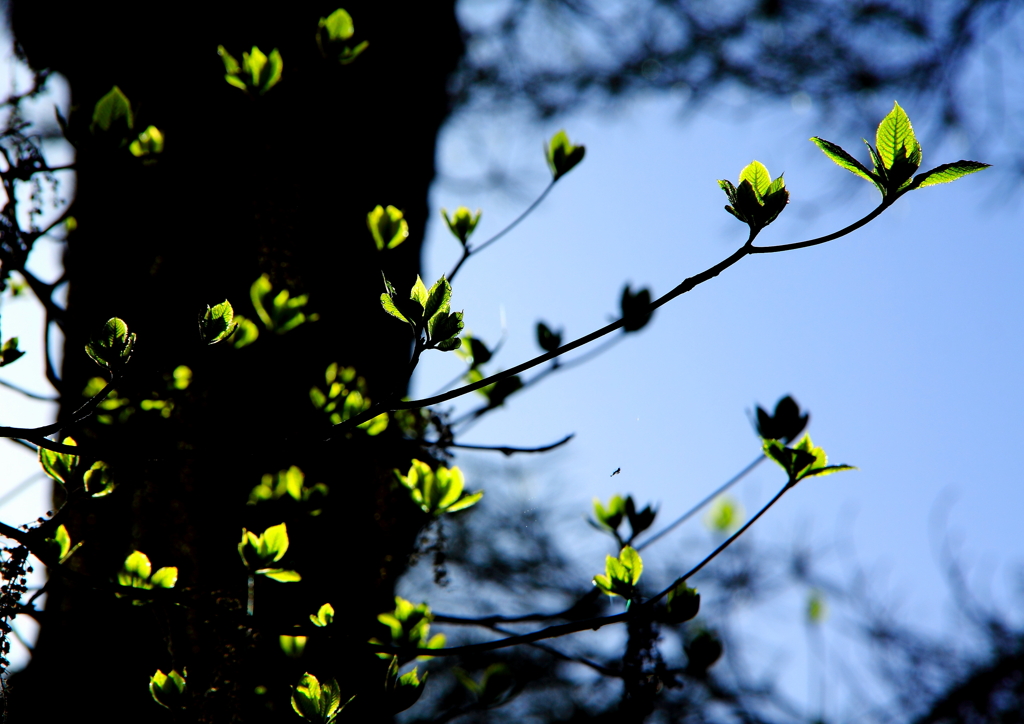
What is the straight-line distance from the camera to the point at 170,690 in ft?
2.56

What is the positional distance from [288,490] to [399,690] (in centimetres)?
32

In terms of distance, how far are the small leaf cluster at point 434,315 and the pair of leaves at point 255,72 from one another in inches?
20.6

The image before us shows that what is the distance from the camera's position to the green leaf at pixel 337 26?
A: 1.03 metres

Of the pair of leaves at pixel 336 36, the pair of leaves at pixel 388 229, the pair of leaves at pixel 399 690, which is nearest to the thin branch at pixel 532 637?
the pair of leaves at pixel 399 690

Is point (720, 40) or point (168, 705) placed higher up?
point (720, 40)

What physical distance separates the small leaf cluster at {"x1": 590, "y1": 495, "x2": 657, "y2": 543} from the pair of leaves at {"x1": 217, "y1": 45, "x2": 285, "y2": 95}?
77cm

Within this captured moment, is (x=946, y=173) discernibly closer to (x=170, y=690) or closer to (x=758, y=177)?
(x=758, y=177)

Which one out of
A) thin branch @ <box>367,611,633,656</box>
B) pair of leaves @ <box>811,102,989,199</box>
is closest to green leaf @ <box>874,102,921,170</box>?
pair of leaves @ <box>811,102,989,199</box>

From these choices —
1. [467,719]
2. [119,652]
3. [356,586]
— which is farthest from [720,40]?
[467,719]

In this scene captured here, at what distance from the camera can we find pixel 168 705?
30.8 inches

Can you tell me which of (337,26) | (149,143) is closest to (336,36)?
(337,26)

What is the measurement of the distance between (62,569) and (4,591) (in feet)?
0.24

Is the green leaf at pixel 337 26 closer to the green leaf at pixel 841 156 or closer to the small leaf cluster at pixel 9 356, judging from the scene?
the small leaf cluster at pixel 9 356

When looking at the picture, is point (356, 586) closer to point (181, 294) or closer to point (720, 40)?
point (181, 294)
